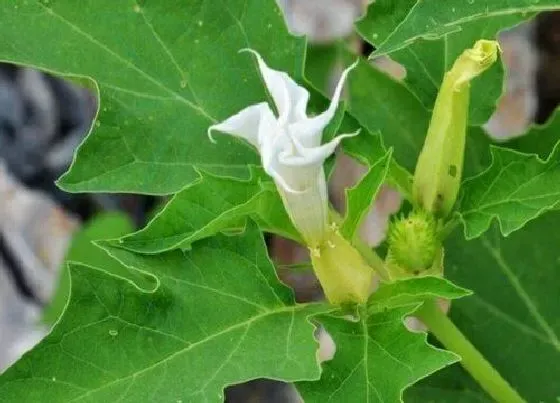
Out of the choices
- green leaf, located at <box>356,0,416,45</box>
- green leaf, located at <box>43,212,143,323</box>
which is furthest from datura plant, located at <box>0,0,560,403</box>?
green leaf, located at <box>43,212,143,323</box>

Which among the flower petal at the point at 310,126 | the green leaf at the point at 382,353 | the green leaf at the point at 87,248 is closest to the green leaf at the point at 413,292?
the green leaf at the point at 382,353

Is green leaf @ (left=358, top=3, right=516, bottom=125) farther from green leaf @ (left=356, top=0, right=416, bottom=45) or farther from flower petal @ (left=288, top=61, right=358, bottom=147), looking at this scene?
flower petal @ (left=288, top=61, right=358, bottom=147)

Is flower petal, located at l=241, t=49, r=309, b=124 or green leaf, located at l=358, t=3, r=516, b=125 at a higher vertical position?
flower petal, located at l=241, t=49, r=309, b=124

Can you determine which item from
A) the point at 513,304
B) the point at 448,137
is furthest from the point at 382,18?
the point at 513,304

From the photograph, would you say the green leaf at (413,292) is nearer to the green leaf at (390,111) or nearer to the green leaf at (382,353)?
the green leaf at (382,353)

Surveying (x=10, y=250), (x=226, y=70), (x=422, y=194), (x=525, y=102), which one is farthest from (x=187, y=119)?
(x=10, y=250)

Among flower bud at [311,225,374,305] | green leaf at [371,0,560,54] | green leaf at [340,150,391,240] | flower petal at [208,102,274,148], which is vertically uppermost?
green leaf at [371,0,560,54]

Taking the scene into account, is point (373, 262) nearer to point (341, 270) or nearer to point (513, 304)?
point (341, 270)
